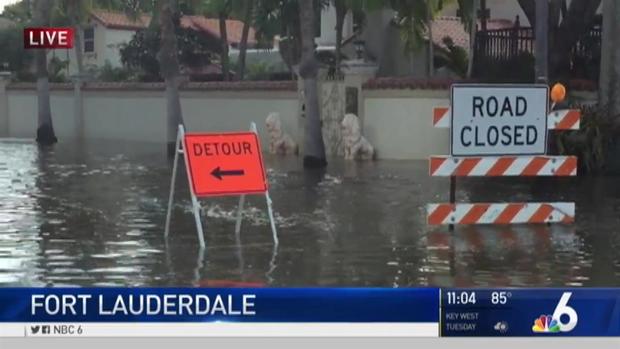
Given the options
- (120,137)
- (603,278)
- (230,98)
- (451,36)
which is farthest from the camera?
(120,137)

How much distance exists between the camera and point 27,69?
1693 inches

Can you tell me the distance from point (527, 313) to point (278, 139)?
19914 millimetres

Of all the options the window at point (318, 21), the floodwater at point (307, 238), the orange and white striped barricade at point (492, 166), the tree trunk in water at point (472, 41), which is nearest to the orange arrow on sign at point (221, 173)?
the floodwater at point (307, 238)

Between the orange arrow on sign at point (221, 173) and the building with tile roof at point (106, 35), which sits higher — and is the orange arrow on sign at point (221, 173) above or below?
below

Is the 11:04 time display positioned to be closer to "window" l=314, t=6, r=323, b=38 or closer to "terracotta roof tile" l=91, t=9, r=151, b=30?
"window" l=314, t=6, r=323, b=38

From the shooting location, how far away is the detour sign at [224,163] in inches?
416

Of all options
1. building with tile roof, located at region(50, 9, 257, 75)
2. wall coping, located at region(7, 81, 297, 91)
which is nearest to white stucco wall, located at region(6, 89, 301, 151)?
wall coping, located at region(7, 81, 297, 91)

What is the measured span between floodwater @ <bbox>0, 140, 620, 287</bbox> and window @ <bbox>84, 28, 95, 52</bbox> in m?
29.8

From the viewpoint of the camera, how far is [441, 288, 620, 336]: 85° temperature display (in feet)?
20.4

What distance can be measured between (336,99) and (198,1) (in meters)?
9.93

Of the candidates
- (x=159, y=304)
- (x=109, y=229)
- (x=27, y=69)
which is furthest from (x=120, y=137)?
(x=159, y=304)

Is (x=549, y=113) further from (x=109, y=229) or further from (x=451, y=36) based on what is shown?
(x=451, y=36)

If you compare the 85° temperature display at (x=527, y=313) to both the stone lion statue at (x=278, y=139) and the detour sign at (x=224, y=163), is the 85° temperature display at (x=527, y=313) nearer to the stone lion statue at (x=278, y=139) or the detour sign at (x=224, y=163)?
the detour sign at (x=224, y=163)

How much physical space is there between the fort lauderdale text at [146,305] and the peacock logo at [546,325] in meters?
1.65
